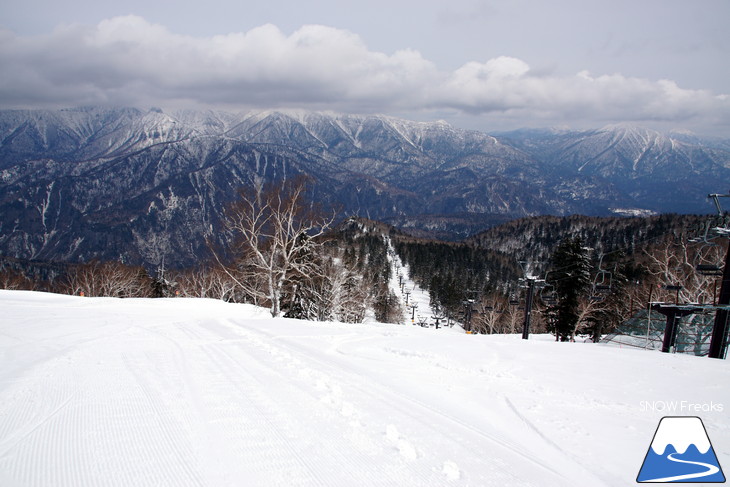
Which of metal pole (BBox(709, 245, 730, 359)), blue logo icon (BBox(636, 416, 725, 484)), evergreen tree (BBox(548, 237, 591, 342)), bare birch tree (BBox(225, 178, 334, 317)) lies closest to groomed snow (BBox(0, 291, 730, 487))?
blue logo icon (BBox(636, 416, 725, 484))

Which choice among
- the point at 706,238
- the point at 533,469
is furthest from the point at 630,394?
the point at 706,238

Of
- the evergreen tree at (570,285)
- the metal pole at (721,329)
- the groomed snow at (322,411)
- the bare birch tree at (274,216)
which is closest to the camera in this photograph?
the groomed snow at (322,411)

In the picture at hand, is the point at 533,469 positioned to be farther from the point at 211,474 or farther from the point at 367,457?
the point at 211,474

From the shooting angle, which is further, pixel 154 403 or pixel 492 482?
pixel 154 403

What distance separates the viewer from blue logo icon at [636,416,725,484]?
402 cm

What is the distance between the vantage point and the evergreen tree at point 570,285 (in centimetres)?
3366

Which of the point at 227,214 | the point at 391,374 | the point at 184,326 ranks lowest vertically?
the point at 184,326

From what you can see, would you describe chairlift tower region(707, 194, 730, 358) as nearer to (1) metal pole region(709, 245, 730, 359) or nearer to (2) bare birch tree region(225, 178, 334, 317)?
(1) metal pole region(709, 245, 730, 359)

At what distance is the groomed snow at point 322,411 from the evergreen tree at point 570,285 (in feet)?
82.7

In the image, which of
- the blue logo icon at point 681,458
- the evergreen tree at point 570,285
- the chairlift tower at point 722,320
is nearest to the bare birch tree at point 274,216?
the blue logo icon at point 681,458

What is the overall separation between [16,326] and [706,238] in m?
23.0

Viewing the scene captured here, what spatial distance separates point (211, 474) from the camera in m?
3.76

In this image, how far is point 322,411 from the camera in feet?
17.6

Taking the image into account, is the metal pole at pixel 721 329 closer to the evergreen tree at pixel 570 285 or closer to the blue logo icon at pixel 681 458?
the blue logo icon at pixel 681 458
